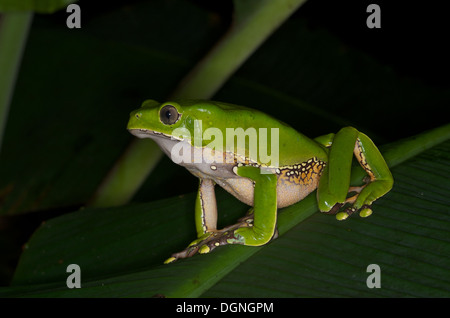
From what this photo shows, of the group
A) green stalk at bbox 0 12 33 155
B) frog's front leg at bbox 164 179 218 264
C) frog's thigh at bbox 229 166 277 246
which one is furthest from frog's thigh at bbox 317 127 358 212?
green stalk at bbox 0 12 33 155

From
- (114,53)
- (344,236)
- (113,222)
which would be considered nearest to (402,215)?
(344,236)

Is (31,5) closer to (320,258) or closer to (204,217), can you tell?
(204,217)

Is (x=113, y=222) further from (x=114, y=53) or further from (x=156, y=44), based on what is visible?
(x=156, y=44)

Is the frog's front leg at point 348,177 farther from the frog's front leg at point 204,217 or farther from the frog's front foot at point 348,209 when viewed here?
the frog's front leg at point 204,217

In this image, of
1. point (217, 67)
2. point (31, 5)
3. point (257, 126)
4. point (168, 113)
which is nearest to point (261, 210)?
point (257, 126)

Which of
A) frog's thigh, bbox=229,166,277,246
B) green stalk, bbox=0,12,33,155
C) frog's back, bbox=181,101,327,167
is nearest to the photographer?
frog's thigh, bbox=229,166,277,246

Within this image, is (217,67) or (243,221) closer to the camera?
(243,221)

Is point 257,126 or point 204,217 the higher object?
point 257,126

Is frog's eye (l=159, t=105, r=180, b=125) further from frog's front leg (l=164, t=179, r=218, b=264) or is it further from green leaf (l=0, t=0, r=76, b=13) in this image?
green leaf (l=0, t=0, r=76, b=13)
